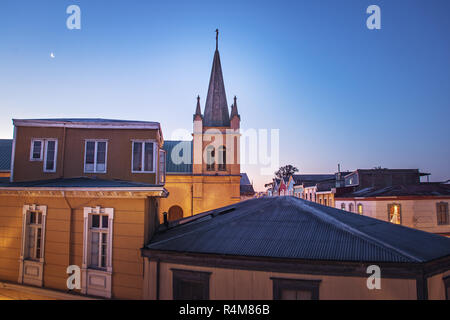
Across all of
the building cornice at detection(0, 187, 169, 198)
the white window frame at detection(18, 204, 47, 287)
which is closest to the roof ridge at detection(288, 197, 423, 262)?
the building cornice at detection(0, 187, 169, 198)

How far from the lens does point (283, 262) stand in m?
8.78

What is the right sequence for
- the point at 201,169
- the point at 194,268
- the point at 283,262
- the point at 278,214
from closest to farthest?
the point at 283,262
the point at 194,268
the point at 278,214
the point at 201,169

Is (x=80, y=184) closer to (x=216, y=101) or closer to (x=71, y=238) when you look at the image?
(x=71, y=238)

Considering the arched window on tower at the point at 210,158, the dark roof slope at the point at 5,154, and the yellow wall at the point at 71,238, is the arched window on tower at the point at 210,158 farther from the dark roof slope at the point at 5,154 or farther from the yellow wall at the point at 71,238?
the yellow wall at the point at 71,238

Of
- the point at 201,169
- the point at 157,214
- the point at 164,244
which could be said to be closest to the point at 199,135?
the point at 201,169

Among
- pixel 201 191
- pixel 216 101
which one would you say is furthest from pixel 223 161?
pixel 216 101

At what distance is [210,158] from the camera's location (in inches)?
1379

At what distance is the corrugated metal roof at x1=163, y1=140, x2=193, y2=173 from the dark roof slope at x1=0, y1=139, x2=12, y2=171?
610 inches

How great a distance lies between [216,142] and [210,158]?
6.73 ft

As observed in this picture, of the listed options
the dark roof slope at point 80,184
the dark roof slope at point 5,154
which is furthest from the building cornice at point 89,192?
the dark roof slope at point 5,154

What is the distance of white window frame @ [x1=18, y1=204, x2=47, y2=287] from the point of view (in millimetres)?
12016

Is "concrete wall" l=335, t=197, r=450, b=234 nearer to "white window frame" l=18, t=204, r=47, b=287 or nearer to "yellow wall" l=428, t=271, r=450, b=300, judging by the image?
"yellow wall" l=428, t=271, r=450, b=300
